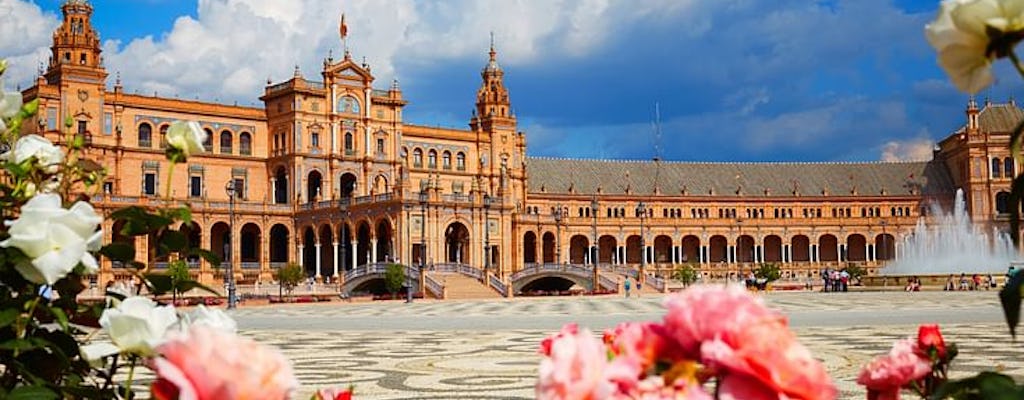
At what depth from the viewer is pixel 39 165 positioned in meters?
3.90

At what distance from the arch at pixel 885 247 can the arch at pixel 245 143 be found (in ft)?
187

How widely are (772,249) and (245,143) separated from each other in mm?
50778

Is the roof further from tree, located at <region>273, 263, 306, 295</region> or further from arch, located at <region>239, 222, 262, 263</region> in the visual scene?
tree, located at <region>273, 263, 306, 295</region>

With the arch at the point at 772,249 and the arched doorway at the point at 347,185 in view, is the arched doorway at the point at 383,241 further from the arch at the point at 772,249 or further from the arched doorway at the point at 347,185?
the arch at the point at 772,249

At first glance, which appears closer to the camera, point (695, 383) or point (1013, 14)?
point (695, 383)

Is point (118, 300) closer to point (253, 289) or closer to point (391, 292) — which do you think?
point (391, 292)

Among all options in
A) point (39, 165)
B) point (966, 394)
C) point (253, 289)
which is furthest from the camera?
point (253, 289)

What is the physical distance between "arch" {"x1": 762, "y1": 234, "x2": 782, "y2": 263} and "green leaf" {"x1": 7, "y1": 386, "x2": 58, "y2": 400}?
10423cm

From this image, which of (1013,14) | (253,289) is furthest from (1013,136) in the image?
(253,289)

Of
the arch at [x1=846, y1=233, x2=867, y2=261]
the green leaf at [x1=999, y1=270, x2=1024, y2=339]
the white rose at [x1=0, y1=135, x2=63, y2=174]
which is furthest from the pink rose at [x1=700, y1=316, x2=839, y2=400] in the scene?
the arch at [x1=846, y1=233, x2=867, y2=261]

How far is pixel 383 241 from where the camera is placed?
74000 millimetres

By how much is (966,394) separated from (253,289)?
2586 inches

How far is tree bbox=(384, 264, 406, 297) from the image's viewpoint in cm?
5869

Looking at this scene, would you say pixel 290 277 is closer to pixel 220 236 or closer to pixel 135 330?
pixel 220 236
